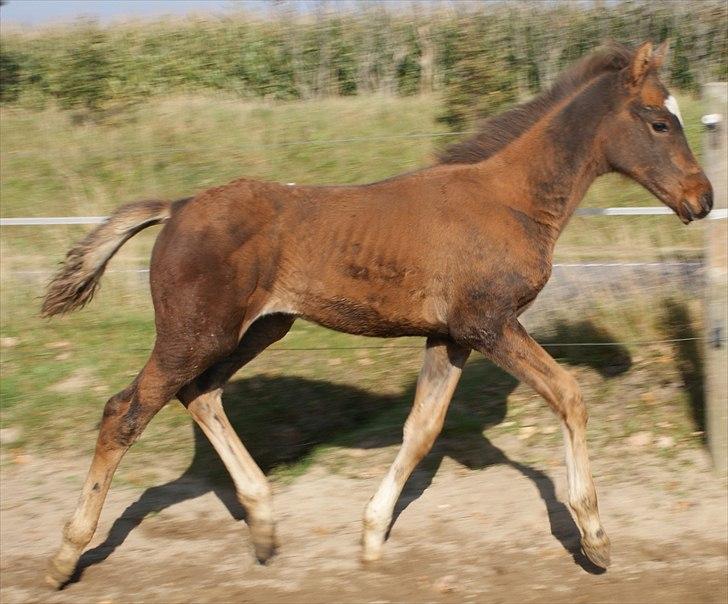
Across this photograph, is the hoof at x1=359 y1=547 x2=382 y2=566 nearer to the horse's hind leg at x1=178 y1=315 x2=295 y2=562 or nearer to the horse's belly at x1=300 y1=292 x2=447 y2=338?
the horse's hind leg at x1=178 y1=315 x2=295 y2=562

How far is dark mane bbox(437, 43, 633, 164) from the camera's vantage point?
4.74m

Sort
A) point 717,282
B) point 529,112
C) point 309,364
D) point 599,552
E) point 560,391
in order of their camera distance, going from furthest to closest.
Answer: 1. point 309,364
2. point 717,282
3. point 529,112
4. point 560,391
5. point 599,552

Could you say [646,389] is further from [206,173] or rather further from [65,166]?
[65,166]

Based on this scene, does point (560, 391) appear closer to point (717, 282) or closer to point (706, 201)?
point (706, 201)

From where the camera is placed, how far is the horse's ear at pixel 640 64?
4.47 m

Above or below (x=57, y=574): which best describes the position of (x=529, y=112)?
above

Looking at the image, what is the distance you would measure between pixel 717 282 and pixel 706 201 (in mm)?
852

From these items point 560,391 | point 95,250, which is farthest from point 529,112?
point 95,250

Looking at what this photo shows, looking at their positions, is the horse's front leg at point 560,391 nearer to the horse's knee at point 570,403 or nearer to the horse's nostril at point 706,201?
the horse's knee at point 570,403

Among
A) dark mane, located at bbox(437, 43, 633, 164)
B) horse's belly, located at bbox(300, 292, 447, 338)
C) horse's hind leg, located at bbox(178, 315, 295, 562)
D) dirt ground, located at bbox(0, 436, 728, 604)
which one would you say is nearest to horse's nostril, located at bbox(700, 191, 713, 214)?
dark mane, located at bbox(437, 43, 633, 164)

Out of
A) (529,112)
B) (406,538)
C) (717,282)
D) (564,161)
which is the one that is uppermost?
(529,112)

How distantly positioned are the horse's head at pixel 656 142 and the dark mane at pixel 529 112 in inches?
6.8

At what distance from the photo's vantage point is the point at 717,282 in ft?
17.1

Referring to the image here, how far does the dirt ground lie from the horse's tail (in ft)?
4.16
